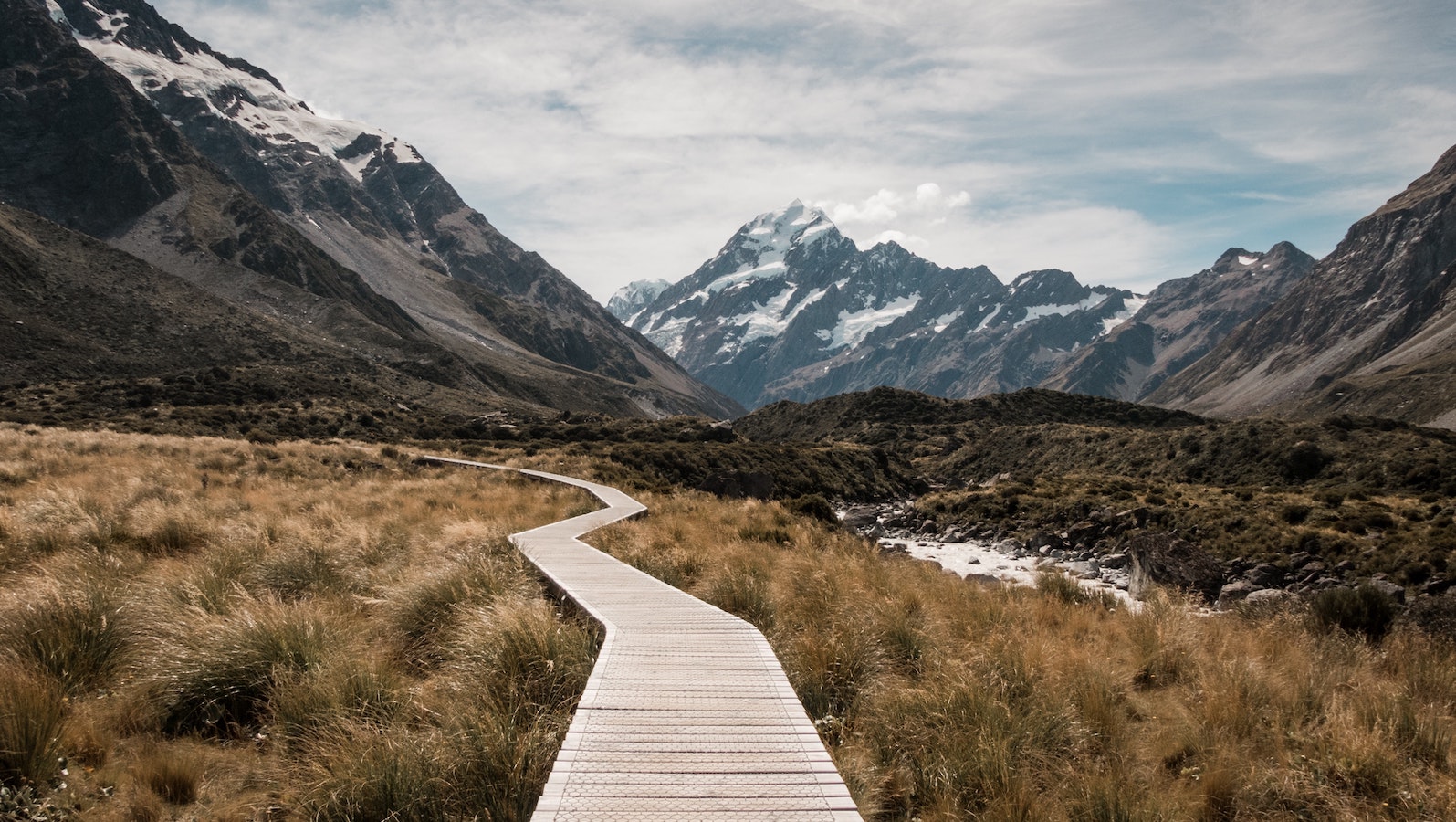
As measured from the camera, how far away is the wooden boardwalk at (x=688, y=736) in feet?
13.4

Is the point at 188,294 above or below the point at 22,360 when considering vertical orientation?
above

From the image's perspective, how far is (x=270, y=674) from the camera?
6.12 metres

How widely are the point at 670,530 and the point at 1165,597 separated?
9.39 metres

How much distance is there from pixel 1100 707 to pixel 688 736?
382 cm

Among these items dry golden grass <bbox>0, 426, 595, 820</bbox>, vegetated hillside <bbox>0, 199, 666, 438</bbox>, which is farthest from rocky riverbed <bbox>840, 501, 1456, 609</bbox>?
vegetated hillside <bbox>0, 199, 666, 438</bbox>

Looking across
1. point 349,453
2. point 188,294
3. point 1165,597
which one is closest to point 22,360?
Answer: point 188,294

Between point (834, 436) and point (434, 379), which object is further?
point (434, 379)

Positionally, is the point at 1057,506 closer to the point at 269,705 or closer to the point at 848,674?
the point at 848,674

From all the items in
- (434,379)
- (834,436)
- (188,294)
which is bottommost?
(834,436)

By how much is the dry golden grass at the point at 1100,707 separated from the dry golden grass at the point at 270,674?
245cm

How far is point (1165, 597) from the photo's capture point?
9867 mm

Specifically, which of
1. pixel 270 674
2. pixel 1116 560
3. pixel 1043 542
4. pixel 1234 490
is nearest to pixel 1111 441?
pixel 1234 490

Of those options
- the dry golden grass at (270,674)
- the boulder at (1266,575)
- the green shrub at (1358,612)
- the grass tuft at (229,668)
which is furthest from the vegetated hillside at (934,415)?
the grass tuft at (229,668)

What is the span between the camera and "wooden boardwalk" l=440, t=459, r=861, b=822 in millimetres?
4078
